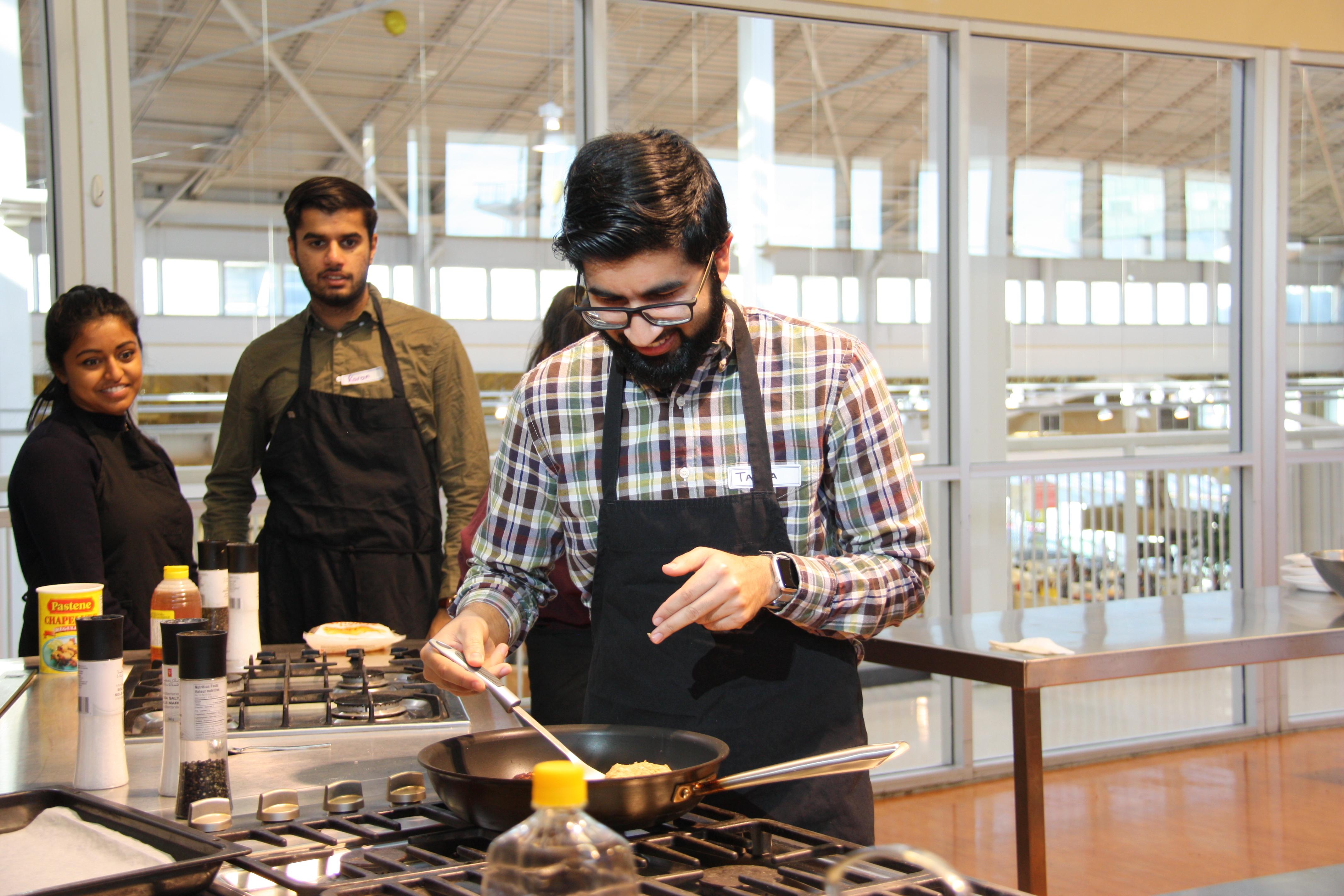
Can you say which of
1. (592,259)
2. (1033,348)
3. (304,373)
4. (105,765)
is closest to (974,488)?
(1033,348)

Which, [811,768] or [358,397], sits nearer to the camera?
[811,768]

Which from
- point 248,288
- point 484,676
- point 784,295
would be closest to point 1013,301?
point 784,295

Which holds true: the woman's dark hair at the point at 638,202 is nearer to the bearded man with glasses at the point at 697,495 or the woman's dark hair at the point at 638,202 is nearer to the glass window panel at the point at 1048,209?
the bearded man with glasses at the point at 697,495

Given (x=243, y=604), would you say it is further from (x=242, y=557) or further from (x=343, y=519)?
(x=343, y=519)

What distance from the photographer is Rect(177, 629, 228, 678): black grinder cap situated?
1317mm

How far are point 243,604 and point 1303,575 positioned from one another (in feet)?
10.0

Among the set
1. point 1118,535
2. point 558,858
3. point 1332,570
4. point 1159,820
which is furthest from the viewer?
point 1118,535

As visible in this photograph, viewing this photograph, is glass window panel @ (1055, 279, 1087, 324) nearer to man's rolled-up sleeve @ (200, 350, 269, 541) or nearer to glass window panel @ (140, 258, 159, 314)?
man's rolled-up sleeve @ (200, 350, 269, 541)

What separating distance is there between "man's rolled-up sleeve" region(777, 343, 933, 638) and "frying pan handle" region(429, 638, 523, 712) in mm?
379

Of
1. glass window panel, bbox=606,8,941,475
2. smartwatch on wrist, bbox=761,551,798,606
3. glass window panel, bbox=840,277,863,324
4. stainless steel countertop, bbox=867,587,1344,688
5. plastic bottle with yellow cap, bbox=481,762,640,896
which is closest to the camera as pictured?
plastic bottle with yellow cap, bbox=481,762,640,896

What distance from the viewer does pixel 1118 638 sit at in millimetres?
2822

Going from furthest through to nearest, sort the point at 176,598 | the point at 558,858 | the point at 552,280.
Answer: the point at 552,280
the point at 176,598
the point at 558,858

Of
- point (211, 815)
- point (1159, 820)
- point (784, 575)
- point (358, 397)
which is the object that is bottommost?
point (1159, 820)

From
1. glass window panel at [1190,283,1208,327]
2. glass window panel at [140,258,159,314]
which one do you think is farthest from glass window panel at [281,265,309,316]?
glass window panel at [1190,283,1208,327]
